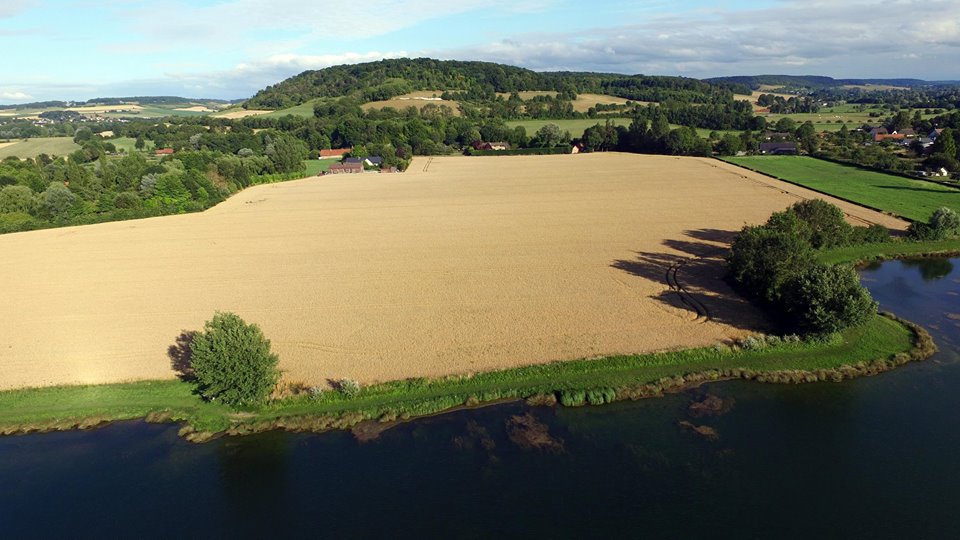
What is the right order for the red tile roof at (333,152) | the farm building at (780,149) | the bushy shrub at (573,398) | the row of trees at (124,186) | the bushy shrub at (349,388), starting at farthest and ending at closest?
the red tile roof at (333,152) < the farm building at (780,149) < the row of trees at (124,186) < the bushy shrub at (349,388) < the bushy shrub at (573,398)

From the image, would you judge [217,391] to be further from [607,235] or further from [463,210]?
[463,210]

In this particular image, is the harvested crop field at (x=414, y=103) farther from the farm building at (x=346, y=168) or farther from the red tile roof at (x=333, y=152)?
the farm building at (x=346, y=168)

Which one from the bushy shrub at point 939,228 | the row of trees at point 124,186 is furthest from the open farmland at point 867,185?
the row of trees at point 124,186

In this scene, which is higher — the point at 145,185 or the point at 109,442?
the point at 145,185

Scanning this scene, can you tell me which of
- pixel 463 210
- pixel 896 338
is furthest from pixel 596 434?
pixel 463 210

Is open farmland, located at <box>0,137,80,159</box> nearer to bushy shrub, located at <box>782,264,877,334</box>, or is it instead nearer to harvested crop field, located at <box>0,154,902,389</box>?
harvested crop field, located at <box>0,154,902,389</box>

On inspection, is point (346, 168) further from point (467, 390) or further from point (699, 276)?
point (467, 390)
